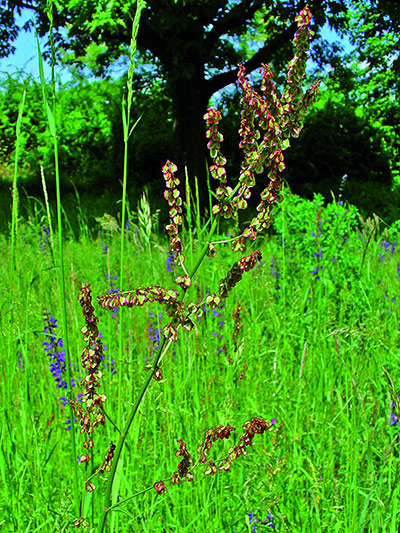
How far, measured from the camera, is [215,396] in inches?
94.3

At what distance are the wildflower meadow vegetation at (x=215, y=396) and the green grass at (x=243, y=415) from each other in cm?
1

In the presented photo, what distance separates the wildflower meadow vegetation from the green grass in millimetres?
12

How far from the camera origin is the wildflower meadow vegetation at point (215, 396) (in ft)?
2.87

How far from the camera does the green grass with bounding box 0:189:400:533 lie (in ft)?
5.22

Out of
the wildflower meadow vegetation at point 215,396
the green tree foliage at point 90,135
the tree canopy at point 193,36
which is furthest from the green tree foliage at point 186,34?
the wildflower meadow vegetation at point 215,396

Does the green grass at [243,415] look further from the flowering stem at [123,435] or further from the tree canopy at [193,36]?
the tree canopy at [193,36]

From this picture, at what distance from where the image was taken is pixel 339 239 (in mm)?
4023

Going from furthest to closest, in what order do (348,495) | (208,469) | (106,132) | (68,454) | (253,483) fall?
(106,132) < (68,454) < (253,483) < (348,495) < (208,469)

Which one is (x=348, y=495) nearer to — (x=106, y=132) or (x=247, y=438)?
(x=247, y=438)

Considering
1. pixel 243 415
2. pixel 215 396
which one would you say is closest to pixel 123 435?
pixel 243 415

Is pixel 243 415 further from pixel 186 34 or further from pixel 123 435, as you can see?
pixel 186 34

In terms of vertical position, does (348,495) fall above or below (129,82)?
below

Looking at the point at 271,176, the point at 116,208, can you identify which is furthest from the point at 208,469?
the point at 116,208

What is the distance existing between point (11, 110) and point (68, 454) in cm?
1922
